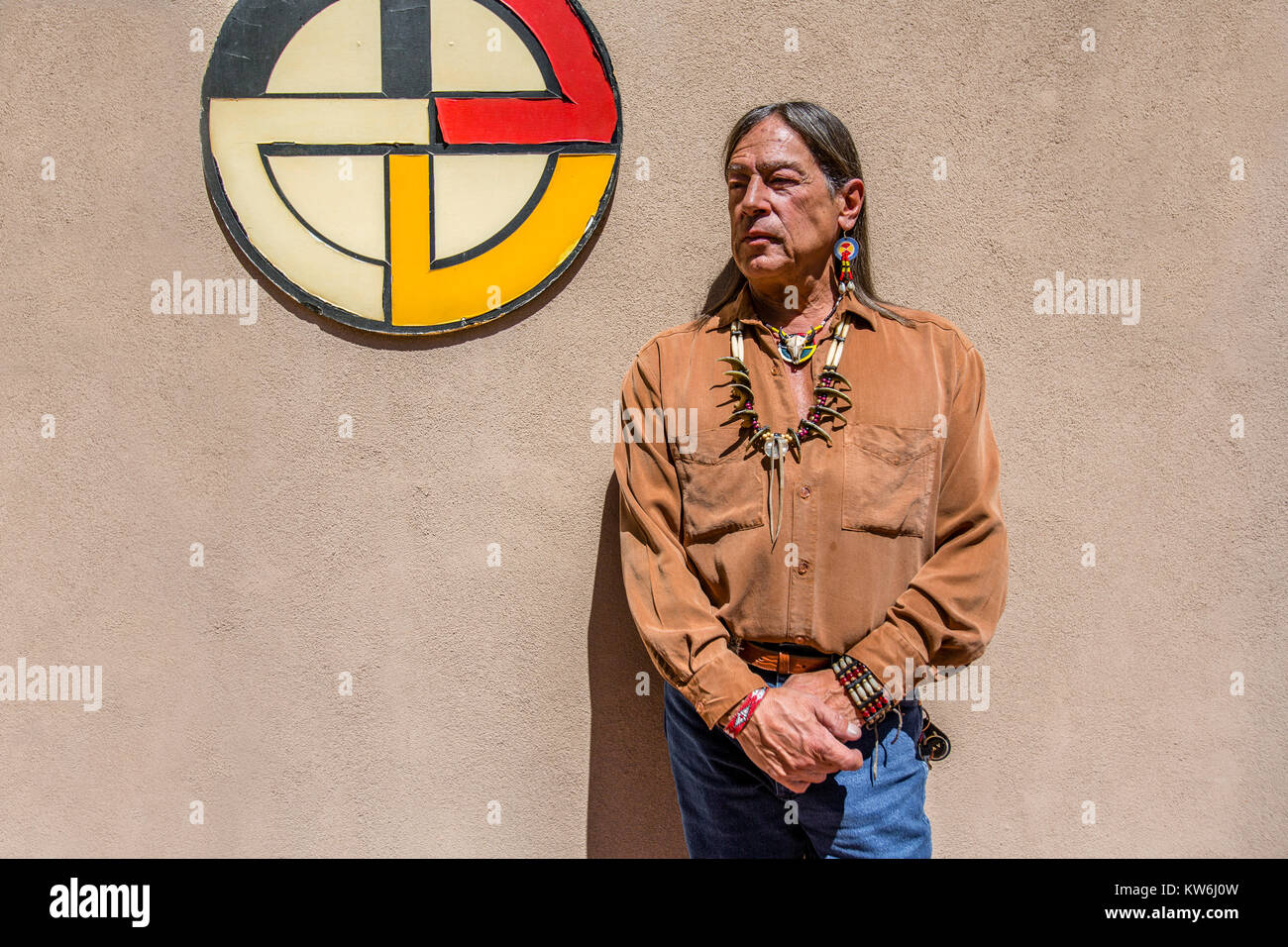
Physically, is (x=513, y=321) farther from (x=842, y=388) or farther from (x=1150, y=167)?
(x=1150, y=167)

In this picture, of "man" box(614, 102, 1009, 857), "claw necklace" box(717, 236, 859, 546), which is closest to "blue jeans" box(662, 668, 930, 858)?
"man" box(614, 102, 1009, 857)

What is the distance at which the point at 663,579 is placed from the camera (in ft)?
6.12

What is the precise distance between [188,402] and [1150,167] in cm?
277

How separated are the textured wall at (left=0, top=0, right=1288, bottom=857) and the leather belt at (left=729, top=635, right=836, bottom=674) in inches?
23.8

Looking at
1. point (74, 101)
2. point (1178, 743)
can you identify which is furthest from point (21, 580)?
point (1178, 743)

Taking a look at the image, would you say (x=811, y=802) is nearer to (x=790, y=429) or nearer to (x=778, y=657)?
(x=778, y=657)

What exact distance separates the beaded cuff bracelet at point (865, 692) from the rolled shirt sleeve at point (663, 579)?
182 mm

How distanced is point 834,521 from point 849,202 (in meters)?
0.74

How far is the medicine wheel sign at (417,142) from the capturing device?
2.31m

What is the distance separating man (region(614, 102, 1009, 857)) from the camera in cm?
180

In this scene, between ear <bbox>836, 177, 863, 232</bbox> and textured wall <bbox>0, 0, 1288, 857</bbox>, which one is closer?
ear <bbox>836, 177, 863, 232</bbox>

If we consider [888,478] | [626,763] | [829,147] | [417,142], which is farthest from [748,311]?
[626,763]

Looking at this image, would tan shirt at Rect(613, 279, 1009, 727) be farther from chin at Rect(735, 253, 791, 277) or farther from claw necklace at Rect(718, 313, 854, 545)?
chin at Rect(735, 253, 791, 277)

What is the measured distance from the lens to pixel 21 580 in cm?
247
